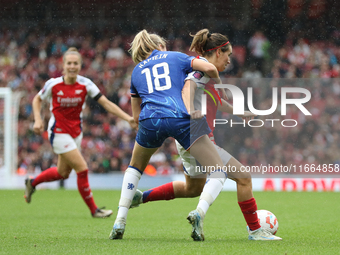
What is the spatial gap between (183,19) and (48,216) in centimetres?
1360

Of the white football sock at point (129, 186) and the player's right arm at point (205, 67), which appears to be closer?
the player's right arm at point (205, 67)

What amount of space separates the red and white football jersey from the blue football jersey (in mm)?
2569

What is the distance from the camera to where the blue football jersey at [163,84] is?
12.3 feet

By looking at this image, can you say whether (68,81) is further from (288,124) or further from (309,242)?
(288,124)

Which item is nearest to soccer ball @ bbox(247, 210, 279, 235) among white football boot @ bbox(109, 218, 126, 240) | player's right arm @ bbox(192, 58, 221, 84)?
white football boot @ bbox(109, 218, 126, 240)

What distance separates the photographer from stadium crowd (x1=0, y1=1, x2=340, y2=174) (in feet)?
40.3

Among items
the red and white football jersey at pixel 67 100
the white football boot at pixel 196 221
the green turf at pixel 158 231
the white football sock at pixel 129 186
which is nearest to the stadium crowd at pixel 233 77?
the green turf at pixel 158 231

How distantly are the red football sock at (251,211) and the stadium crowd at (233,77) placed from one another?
679cm

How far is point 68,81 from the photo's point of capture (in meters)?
6.36

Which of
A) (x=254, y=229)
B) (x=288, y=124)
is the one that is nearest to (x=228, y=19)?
(x=288, y=124)

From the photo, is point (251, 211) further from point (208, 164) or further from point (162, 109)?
point (162, 109)

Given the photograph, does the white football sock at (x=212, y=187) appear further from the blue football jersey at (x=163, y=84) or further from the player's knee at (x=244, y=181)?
the blue football jersey at (x=163, y=84)

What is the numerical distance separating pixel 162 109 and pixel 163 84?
0.20 meters

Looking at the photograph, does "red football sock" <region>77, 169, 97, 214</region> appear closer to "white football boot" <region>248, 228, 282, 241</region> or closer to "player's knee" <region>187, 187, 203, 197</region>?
"player's knee" <region>187, 187, 203, 197</region>
